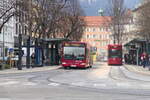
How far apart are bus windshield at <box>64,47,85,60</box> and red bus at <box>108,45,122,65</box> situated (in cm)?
2165

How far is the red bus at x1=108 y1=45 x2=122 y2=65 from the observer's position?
66000 mm

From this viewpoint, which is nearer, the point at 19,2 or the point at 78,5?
the point at 19,2

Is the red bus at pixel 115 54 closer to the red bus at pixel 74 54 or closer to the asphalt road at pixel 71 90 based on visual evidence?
the red bus at pixel 74 54

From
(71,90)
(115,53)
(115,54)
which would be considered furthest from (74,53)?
(71,90)

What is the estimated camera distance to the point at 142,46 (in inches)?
2259

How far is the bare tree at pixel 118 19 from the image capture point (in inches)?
3287

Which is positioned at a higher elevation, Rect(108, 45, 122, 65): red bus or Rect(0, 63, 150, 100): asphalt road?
Rect(108, 45, 122, 65): red bus

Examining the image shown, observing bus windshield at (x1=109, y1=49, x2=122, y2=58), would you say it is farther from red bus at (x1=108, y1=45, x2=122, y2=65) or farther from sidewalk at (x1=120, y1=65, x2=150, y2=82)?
sidewalk at (x1=120, y1=65, x2=150, y2=82)

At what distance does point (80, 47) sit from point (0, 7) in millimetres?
9828

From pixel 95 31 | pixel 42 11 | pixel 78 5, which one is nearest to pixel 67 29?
pixel 78 5

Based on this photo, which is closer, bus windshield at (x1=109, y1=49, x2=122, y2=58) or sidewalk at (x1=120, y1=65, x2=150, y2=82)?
sidewalk at (x1=120, y1=65, x2=150, y2=82)

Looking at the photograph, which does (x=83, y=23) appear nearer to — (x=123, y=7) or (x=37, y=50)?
(x=123, y=7)

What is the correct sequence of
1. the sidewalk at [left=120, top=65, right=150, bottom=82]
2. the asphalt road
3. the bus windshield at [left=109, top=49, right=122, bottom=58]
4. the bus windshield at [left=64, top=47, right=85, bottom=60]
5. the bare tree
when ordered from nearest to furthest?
the asphalt road < the sidewalk at [left=120, top=65, right=150, bottom=82] < the bus windshield at [left=64, top=47, right=85, bottom=60] < the bus windshield at [left=109, top=49, right=122, bottom=58] < the bare tree

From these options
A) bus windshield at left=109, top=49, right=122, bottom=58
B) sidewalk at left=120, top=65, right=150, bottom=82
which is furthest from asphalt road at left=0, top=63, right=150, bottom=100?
bus windshield at left=109, top=49, right=122, bottom=58
